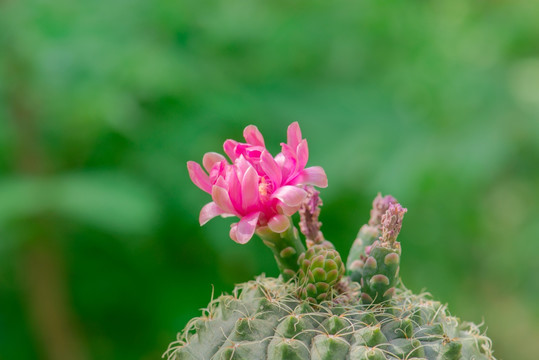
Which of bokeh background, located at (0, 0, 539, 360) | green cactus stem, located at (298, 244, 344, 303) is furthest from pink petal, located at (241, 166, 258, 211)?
bokeh background, located at (0, 0, 539, 360)

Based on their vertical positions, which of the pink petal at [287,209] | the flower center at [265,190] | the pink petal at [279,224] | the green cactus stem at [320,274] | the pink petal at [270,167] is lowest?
the green cactus stem at [320,274]

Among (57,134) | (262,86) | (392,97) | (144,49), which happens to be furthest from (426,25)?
(57,134)

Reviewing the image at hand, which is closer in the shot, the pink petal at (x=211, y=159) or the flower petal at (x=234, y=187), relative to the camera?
the flower petal at (x=234, y=187)

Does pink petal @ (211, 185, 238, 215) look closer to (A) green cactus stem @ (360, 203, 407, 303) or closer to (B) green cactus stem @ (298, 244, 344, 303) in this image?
(B) green cactus stem @ (298, 244, 344, 303)

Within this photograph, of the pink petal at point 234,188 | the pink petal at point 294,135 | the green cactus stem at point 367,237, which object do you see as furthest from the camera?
the green cactus stem at point 367,237

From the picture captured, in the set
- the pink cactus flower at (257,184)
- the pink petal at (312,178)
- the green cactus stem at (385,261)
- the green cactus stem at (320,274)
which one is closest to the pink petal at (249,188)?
the pink cactus flower at (257,184)

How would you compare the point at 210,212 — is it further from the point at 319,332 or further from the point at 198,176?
the point at 319,332

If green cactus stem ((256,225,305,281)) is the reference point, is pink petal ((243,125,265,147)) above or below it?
above

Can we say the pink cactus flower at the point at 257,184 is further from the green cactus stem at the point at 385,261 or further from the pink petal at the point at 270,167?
the green cactus stem at the point at 385,261

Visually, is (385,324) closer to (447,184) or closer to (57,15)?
(447,184)
